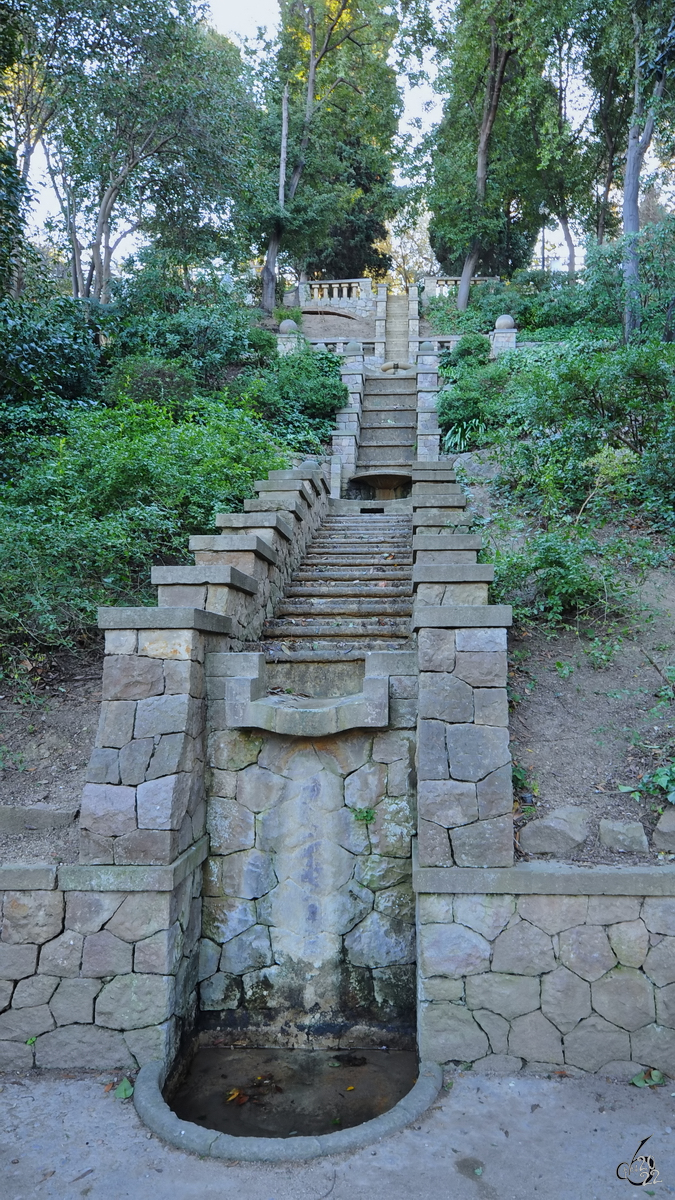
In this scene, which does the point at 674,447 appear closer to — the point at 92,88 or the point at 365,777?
the point at 365,777

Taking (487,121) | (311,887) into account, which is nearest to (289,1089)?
(311,887)

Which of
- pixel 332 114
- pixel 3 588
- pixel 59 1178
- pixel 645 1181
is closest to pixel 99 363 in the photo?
pixel 3 588

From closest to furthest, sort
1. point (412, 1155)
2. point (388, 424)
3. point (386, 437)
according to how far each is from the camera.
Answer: point (412, 1155), point (386, 437), point (388, 424)

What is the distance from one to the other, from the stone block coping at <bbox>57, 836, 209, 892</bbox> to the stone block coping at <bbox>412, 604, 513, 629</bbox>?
1910mm

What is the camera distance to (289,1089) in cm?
379

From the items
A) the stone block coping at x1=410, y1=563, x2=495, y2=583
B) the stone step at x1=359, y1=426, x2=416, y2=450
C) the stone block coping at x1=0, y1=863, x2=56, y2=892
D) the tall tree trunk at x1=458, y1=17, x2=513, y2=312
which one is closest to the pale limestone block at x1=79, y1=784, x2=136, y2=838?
the stone block coping at x1=0, y1=863, x2=56, y2=892

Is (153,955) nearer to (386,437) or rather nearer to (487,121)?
(386,437)

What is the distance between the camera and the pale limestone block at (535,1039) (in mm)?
3729

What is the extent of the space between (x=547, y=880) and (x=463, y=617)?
1448mm

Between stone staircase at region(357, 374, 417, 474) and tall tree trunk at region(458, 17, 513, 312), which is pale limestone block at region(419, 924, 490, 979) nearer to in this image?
stone staircase at region(357, 374, 417, 474)

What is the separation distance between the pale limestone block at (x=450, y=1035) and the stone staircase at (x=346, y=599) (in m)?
2.14

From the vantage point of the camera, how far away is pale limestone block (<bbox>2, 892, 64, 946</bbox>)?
381 centimetres

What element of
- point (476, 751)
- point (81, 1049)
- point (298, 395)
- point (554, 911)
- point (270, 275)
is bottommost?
point (81, 1049)

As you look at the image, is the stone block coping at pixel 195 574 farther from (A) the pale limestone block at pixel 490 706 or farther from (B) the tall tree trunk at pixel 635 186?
(B) the tall tree trunk at pixel 635 186
